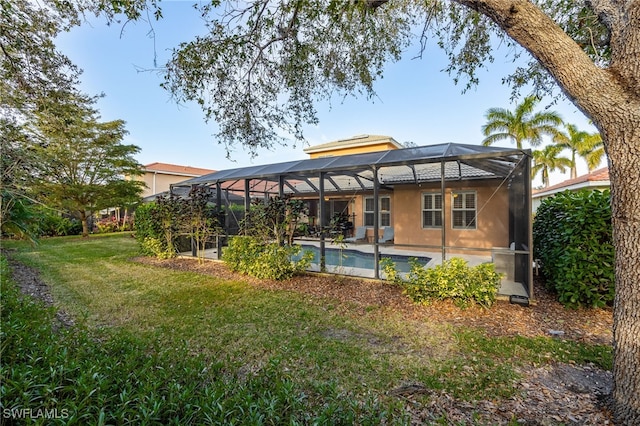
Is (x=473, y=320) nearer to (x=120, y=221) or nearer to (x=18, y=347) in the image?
(x=18, y=347)

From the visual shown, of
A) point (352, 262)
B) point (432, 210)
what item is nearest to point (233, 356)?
point (352, 262)

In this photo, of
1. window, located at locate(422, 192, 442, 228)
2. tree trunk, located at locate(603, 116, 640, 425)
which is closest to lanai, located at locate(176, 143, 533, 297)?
window, located at locate(422, 192, 442, 228)

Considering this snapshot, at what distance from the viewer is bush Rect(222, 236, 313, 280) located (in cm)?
725

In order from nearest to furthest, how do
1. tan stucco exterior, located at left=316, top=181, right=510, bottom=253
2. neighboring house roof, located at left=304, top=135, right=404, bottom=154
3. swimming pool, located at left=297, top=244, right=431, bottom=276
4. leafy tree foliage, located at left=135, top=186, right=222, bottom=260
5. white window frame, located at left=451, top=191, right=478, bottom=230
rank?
swimming pool, located at left=297, top=244, right=431, bottom=276
leafy tree foliage, located at left=135, top=186, right=222, bottom=260
tan stucco exterior, located at left=316, top=181, right=510, bottom=253
white window frame, located at left=451, top=191, right=478, bottom=230
neighboring house roof, located at left=304, top=135, right=404, bottom=154

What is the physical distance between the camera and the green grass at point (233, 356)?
5.99ft

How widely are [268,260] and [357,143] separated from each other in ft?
44.5

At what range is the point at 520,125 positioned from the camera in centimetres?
1952

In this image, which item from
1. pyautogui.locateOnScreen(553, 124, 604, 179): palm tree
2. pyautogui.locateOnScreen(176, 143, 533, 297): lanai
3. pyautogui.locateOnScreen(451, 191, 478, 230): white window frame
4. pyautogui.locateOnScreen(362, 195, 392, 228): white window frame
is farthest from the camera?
pyautogui.locateOnScreen(553, 124, 604, 179): palm tree

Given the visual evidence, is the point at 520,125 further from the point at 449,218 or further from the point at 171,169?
the point at 171,169

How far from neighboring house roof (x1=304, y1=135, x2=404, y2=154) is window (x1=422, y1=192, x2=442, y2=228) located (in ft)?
25.2

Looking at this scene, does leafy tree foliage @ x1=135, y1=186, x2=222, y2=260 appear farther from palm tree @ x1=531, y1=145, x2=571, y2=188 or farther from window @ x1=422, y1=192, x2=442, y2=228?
palm tree @ x1=531, y1=145, x2=571, y2=188

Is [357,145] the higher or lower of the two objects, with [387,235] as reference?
higher

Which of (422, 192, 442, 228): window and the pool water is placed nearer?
the pool water

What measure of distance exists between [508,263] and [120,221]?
84.8 ft
